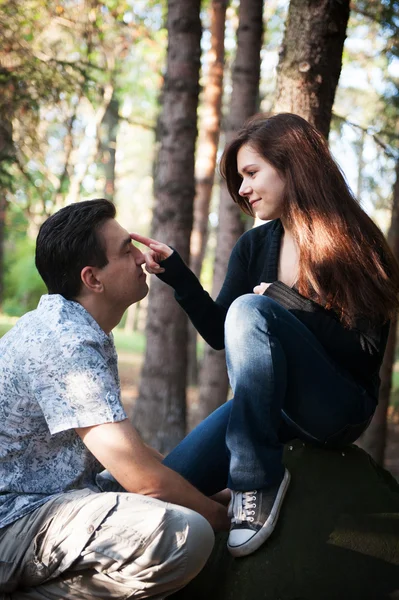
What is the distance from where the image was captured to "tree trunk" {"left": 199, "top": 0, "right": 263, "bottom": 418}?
7859 mm

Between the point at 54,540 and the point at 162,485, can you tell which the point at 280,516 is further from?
the point at 54,540

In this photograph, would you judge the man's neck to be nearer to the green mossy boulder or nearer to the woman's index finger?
the woman's index finger

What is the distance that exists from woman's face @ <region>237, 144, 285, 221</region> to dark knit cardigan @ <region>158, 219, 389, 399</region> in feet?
0.72

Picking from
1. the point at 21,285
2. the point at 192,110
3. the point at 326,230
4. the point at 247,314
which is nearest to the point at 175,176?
the point at 192,110

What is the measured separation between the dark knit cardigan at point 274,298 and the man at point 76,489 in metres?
0.78

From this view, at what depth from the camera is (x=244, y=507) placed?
2.76m

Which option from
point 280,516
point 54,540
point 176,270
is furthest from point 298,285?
point 54,540

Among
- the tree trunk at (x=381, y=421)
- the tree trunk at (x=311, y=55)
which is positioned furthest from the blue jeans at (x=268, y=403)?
the tree trunk at (x=381, y=421)

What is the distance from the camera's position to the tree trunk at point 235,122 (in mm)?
7859

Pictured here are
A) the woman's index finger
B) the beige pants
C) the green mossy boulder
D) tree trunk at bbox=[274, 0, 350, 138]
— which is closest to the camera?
the beige pants

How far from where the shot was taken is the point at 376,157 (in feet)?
25.3

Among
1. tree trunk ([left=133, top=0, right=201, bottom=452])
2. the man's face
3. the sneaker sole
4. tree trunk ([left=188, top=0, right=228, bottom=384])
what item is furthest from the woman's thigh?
tree trunk ([left=188, top=0, right=228, bottom=384])

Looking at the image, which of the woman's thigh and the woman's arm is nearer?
the woman's thigh

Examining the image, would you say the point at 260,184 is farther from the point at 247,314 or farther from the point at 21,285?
the point at 21,285
